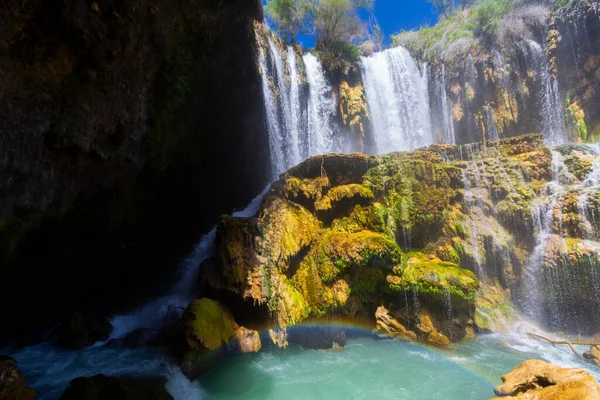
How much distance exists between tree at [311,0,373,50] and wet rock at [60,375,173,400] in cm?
2404

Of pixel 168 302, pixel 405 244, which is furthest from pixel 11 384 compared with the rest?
pixel 405 244

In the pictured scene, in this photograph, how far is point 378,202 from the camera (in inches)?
488

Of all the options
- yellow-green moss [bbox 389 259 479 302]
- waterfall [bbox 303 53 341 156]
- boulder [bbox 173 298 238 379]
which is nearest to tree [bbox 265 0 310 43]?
waterfall [bbox 303 53 341 156]

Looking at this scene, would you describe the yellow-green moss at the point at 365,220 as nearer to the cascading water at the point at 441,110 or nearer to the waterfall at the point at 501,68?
the cascading water at the point at 441,110

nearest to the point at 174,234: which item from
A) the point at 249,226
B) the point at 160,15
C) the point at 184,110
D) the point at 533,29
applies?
the point at 249,226

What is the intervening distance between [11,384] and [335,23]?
1025 inches

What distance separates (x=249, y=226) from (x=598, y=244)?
12268mm

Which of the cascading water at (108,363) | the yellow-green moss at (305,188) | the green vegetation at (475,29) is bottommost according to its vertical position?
the cascading water at (108,363)

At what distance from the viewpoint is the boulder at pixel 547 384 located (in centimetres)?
527

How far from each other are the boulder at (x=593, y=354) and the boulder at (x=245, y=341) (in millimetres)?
9815

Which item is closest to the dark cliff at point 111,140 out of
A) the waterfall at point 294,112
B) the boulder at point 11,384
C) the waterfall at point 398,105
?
the boulder at point 11,384

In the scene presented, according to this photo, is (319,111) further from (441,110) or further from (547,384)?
(547,384)

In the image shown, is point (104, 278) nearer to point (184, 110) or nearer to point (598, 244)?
point (184, 110)

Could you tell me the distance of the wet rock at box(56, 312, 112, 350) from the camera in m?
8.95
